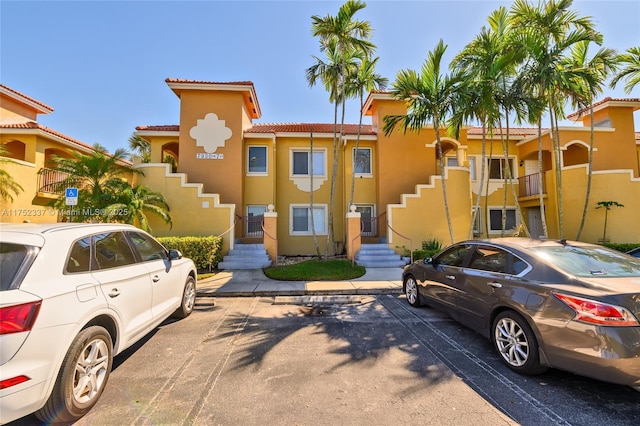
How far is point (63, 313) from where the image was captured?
102 inches

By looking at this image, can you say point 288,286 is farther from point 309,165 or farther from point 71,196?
point 309,165

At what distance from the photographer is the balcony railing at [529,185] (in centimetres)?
1519

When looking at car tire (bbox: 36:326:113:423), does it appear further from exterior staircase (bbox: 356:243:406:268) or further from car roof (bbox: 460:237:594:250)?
exterior staircase (bbox: 356:243:406:268)

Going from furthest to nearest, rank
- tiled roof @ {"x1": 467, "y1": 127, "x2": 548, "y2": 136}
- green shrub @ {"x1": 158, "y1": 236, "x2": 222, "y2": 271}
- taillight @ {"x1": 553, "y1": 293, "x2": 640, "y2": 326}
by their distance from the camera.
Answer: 1. tiled roof @ {"x1": 467, "y1": 127, "x2": 548, "y2": 136}
2. green shrub @ {"x1": 158, "y1": 236, "x2": 222, "y2": 271}
3. taillight @ {"x1": 553, "y1": 293, "x2": 640, "y2": 326}

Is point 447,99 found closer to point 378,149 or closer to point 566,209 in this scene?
point 378,149

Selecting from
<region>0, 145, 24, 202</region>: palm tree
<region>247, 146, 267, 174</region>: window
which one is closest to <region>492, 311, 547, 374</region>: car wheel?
<region>247, 146, 267, 174</region>: window

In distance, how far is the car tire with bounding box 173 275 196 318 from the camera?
554cm

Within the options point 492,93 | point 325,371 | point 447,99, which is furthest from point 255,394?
point 492,93

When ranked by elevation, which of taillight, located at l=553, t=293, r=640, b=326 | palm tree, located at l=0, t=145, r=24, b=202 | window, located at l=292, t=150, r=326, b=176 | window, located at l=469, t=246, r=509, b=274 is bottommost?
taillight, located at l=553, t=293, r=640, b=326

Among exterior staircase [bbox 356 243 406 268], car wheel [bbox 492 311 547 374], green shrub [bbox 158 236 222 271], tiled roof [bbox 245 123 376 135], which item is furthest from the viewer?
tiled roof [bbox 245 123 376 135]

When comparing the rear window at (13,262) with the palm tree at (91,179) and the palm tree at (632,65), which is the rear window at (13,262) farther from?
the palm tree at (632,65)

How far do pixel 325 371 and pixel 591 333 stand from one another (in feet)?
9.41

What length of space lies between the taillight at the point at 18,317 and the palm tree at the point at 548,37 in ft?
42.1

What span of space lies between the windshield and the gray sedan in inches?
0.4
